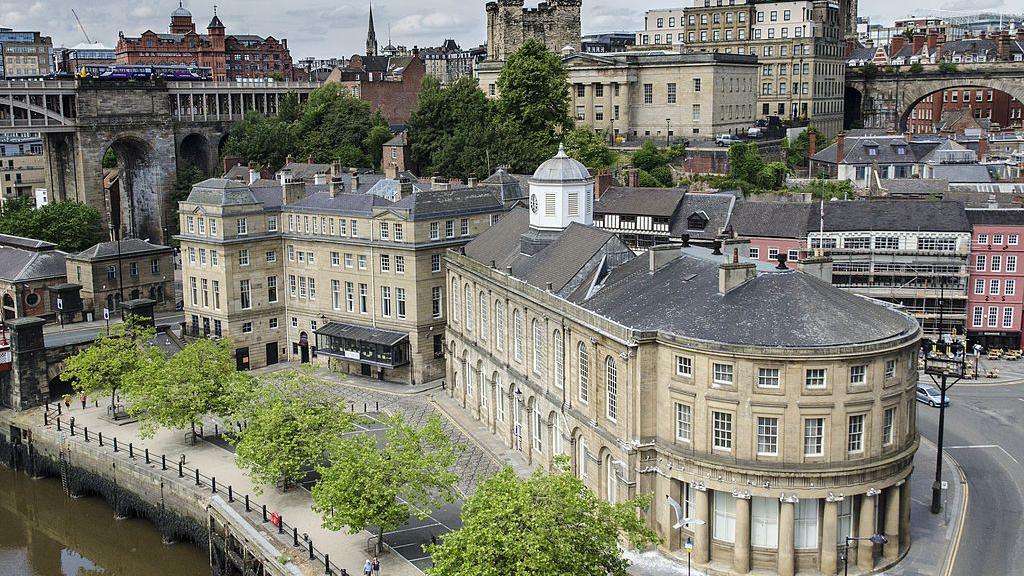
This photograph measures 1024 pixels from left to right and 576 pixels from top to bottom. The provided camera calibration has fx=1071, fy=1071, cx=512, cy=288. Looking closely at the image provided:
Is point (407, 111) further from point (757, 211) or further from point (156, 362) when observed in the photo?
point (156, 362)

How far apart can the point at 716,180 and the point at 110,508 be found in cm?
5869

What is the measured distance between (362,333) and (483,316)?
15.0 metres

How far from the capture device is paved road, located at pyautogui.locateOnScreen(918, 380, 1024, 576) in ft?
144

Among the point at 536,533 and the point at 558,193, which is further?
the point at 558,193

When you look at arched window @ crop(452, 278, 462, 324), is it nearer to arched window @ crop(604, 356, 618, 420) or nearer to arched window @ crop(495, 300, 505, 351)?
arched window @ crop(495, 300, 505, 351)

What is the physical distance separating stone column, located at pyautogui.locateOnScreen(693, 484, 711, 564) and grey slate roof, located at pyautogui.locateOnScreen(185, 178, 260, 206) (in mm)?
46541

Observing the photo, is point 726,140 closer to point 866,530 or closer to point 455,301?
point 455,301

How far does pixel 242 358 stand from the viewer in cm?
7862

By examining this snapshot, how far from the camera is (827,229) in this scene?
74.4 metres

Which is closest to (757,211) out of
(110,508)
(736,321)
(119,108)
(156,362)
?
(736,321)

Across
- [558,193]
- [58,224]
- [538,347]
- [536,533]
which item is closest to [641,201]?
[558,193]

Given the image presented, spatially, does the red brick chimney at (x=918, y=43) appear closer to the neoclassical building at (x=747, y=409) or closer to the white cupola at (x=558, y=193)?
the white cupola at (x=558, y=193)

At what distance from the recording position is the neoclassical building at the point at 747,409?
4056 centimetres

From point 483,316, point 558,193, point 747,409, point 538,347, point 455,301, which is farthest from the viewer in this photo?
point 455,301
